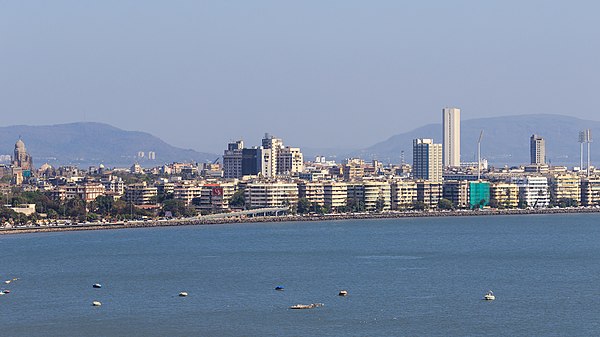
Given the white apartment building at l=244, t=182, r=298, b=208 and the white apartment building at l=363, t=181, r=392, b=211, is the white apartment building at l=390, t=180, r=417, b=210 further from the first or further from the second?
the white apartment building at l=244, t=182, r=298, b=208

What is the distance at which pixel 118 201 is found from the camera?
56.6m

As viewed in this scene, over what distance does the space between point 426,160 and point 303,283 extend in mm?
56879

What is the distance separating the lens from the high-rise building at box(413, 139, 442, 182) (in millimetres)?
82562

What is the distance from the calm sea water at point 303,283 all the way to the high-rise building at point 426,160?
3950 cm

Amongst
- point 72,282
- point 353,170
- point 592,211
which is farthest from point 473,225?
point 353,170

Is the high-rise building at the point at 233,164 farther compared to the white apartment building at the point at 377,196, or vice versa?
the high-rise building at the point at 233,164

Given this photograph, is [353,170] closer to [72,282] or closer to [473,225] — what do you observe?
[473,225]

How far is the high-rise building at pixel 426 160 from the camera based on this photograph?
8256 centimetres

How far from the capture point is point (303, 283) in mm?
27031

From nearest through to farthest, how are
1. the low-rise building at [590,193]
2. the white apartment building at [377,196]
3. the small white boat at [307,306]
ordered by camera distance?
1. the small white boat at [307,306]
2. the white apartment building at [377,196]
3. the low-rise building at [590,193]

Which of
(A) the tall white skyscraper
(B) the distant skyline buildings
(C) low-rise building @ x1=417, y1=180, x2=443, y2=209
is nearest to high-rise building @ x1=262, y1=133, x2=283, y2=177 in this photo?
(B) the distant skyline buildings

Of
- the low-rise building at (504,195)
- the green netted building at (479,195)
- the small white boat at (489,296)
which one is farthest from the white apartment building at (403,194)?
the small white boat at (489,296)

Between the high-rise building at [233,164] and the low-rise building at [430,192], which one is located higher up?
the high-rise building at [233,164]

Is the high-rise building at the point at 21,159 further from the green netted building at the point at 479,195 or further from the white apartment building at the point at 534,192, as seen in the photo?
the green netted building at the point at 479,195
